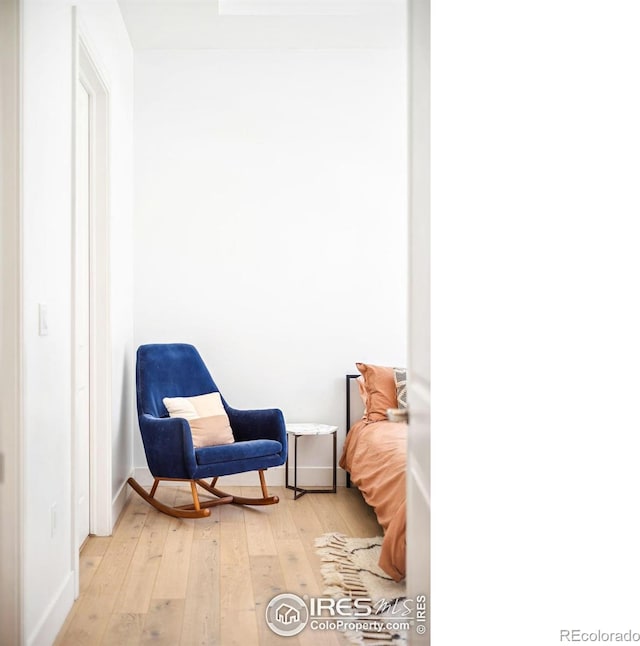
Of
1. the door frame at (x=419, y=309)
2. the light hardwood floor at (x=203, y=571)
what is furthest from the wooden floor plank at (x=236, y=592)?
the door frame at (x=419, y=309)

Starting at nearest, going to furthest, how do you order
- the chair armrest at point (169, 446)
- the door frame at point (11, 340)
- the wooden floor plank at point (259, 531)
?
1. the door frame at point (11, 340)
2. the wooden floor plank at point (259, 531)
3. the chair armrest at point (169, 446)

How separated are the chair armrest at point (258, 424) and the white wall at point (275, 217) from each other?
1.10 ft

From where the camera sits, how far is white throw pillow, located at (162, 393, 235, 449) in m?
4.01

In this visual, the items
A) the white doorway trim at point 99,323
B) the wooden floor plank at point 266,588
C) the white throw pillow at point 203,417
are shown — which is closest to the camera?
the wooden floor plank at point 266,588

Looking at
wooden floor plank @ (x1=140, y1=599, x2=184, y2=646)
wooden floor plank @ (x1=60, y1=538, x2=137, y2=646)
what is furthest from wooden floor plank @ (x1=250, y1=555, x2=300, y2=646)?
wooden floor plank @ (x1=60, y1=538, x2=137, y2=646)

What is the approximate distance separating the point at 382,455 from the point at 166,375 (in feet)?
4.90

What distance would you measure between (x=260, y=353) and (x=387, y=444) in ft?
4.37

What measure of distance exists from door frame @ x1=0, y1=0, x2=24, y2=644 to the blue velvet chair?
176 cm

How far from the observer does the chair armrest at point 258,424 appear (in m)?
4.14

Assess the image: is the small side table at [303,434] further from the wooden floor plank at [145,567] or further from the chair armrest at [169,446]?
the wooden floor plank at [145,567]

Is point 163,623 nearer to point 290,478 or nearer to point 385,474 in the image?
point 385,474

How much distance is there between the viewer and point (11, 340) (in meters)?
1.96
